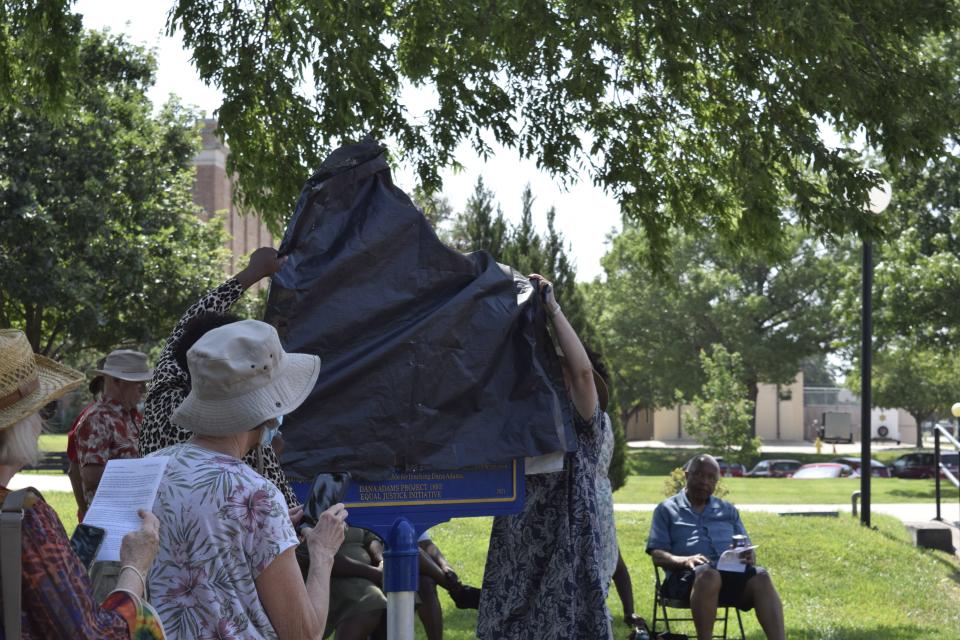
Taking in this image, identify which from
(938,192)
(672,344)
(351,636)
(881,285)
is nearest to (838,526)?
(351,636)

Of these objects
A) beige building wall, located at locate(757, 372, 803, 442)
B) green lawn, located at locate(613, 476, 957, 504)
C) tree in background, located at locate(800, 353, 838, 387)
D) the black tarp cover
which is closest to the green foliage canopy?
the black tarp cover

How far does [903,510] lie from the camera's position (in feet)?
71.6

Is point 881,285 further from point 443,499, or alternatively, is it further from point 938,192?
point 443,499

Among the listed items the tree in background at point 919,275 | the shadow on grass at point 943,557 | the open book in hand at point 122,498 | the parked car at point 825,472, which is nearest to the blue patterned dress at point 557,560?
the open book in hand at point 122,498

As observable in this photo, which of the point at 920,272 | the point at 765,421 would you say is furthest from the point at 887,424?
the point at 920,272

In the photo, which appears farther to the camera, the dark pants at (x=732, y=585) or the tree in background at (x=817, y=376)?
the tree in background at (x=817, y=376)

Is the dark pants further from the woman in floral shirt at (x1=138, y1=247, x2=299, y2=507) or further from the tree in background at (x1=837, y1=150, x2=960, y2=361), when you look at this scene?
the tree in background at (x1=837, y1=150, x2=960, y2=361)

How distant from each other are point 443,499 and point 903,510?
19.5 meters

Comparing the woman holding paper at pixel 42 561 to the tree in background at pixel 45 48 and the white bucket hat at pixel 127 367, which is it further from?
the tree in background at pixel 45 48

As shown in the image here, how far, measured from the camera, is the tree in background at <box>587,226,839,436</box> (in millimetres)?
53156

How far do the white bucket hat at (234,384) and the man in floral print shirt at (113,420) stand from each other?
10.2 ft

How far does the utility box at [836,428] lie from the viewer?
82.8 m

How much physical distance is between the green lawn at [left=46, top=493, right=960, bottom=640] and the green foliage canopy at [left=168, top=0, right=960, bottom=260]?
319cm

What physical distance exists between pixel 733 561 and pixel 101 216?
16.7 m
